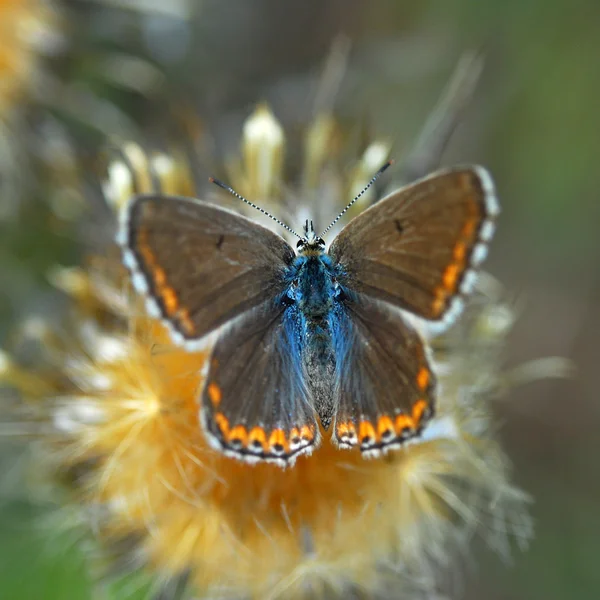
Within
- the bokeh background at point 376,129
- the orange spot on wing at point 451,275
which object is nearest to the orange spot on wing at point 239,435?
the orange spot on wing at point 451,275

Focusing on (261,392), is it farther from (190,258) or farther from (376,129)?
(376,129)

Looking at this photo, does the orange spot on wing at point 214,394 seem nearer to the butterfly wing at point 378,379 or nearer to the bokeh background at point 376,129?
the butterfly wing at point 378,379

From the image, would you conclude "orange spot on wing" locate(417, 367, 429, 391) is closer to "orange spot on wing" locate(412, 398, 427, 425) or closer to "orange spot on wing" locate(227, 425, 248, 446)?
"orange spot on wing" locate(412, 398, 427, 425)

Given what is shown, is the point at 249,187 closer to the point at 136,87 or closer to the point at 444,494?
the point at 136,87

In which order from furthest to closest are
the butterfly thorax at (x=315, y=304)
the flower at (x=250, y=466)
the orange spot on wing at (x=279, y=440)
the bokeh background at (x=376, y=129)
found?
1. the bokeh background at (x=376, y=129)
2. the flower at (x=250, y=466)
3. the butterfly thorax at (x=315, y=304)
4. the orange spot on wing at (x=279, y=440)

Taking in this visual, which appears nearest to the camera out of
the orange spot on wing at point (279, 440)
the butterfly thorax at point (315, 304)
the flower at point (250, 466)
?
the orange spot on wing at point (279, 440)

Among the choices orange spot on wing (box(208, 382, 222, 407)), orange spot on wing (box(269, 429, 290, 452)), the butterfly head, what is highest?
the butterfly head

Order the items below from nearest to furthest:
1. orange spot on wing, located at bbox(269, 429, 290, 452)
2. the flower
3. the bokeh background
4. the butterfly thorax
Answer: orange spot on wing, located at bbox(269, 429, 290, 452) < the butterfly thorax < the flower < the bokeh background

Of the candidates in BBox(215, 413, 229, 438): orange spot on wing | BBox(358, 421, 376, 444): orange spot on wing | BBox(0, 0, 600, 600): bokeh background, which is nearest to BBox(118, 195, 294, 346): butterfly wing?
BBox(215, 413, 229, 438): orange spot on wing
